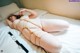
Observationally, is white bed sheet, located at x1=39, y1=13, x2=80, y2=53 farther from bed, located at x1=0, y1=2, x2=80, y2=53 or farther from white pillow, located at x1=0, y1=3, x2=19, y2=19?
white pillow, located at x1=0, y1=3, x2=19, y2=19

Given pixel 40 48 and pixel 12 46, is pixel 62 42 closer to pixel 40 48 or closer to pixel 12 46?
pixel 40 48

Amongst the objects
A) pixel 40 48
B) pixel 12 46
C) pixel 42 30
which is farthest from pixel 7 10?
pixel 40 48

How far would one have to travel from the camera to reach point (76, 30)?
1409mm

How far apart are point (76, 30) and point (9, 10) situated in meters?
1.23

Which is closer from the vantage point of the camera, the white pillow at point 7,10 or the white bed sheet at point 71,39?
the white bed sheet at point 71,39

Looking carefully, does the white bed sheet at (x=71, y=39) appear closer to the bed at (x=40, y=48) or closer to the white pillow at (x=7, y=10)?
the bed at (x=40, y=48)

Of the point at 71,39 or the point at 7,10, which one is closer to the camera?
the point at 71,39

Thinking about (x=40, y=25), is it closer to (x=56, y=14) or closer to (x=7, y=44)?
(x=7, y=44)

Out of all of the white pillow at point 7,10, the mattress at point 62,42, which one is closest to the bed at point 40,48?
the mattress at point 62,42

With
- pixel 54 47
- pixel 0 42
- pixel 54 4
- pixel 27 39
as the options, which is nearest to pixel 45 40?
pixel 54 47

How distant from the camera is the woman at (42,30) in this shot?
41.5 inches

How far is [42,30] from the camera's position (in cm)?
143

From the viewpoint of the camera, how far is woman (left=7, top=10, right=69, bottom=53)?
41.5 inches

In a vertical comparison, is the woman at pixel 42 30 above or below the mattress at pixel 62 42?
above
